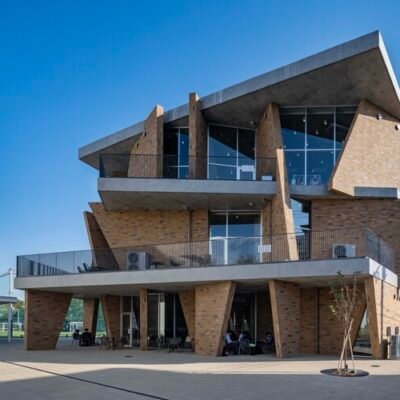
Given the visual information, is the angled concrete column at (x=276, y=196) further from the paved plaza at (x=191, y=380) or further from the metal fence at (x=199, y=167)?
the paved plaza at (x=191, y=380)

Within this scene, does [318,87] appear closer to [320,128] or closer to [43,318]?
[320,128]

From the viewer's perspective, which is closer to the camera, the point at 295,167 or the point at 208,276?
the point at 208,276

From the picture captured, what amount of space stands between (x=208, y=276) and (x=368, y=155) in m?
9.67

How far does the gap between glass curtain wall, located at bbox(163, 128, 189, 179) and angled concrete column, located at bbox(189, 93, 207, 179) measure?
2.46 ft

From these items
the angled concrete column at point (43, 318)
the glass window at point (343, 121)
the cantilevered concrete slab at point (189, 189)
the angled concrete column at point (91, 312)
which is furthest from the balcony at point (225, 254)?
the angled concrete column at point (91, 312)

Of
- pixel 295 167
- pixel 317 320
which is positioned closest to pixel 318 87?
pixel 295 167

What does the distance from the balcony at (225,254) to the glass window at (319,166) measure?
8.73 ft

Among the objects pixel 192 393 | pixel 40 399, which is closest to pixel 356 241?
pixel 192 393

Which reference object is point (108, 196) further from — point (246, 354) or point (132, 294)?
point (246, 354)

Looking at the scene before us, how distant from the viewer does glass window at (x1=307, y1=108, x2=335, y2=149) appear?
989 inches

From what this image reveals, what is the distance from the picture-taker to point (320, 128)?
2534cm

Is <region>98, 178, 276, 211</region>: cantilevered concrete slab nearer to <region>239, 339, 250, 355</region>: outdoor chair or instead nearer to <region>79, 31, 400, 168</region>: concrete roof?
<region>79, 31, 400, 168</region>: concrete roof

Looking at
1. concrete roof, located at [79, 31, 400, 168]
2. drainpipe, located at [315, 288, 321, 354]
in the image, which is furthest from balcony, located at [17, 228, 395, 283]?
concrete roof, located at [79, 31, 400, 168]

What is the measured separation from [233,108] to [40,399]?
1752 centimetres
